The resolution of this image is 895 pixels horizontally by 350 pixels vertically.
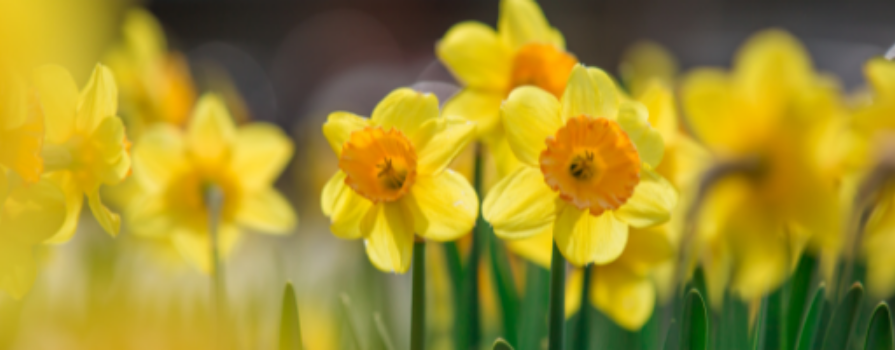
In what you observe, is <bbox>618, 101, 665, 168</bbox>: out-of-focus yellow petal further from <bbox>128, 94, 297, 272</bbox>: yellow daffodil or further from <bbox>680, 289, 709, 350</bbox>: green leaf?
<bbox>128, 94, 297, 272</bbox>: yellow daffodil

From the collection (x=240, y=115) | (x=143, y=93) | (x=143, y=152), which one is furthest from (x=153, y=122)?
Result: (x=240, y=115)

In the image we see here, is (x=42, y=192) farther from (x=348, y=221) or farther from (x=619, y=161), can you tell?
(x=619, y=161)

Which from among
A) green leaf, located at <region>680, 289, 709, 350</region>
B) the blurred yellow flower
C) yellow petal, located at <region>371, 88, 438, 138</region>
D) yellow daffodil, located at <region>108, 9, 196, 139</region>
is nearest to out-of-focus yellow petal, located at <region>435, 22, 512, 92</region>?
the blurred yellow flower

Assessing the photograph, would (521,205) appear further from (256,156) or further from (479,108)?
(256,156)

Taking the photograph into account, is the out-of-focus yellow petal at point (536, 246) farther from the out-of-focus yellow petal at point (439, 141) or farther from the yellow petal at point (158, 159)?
the yellow petal at point (158, 159)

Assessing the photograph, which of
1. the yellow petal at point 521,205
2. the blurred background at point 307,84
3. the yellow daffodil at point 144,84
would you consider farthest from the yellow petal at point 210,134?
the yellow petal at point 521,205
